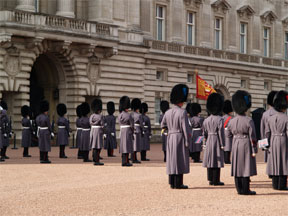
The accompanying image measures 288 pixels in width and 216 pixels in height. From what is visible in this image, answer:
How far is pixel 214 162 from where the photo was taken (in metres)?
13.3

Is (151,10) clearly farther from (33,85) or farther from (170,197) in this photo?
(170,197)

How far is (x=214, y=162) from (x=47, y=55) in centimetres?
1690

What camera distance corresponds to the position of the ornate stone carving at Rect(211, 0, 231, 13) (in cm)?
3825

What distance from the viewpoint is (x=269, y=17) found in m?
42.8

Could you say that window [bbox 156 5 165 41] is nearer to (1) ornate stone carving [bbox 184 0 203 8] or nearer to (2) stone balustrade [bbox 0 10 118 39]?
(1) ornate stone carving [bbox 184 0 203 8]

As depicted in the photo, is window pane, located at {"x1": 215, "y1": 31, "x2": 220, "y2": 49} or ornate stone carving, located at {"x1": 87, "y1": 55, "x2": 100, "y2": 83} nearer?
ornate stone carving, located at {"x1": 87, "y1": 55, "x2": 100, "y2": 83}

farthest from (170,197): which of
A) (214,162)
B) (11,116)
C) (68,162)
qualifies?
(11,116)

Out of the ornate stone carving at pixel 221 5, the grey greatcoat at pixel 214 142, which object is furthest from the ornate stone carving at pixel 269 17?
the grey greatcoat at pixel 214 142

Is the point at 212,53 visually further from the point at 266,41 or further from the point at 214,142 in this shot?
the point at 214,142

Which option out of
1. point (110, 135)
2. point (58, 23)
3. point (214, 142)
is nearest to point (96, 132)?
point (110, 135)

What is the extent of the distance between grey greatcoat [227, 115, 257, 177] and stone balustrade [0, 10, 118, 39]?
15195mm

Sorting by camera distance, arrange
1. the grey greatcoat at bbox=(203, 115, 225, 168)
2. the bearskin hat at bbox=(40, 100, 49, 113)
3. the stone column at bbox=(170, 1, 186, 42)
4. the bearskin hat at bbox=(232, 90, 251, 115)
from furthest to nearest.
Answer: the stone column at bbox=(170, 1, 186, 42) → the bearskin hat at bbox=(40, 100, 49, 113) → the grey greatcoat at bbox=(203, 115, 225, 168) → the bearskin hat at bbox=(232, 90, 251, 115)

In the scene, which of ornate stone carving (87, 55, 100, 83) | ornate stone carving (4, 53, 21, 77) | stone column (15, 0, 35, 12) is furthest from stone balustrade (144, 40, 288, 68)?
ornate stone carving (4, 53, 21, 77)

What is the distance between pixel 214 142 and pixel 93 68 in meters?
16.7
